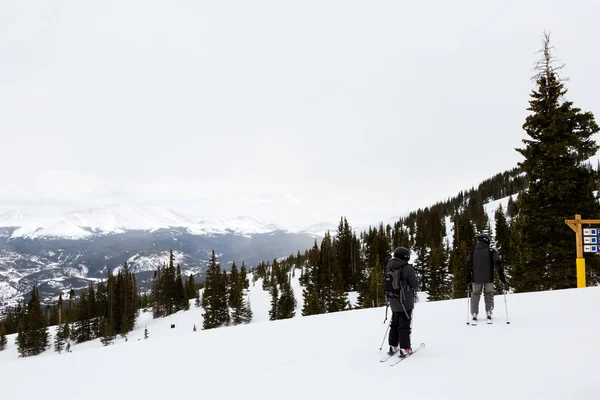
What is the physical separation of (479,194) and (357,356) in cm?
14331

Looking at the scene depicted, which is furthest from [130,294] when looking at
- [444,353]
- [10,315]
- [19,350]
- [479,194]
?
[479,194]

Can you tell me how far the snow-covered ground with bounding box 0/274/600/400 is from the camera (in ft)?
18.2

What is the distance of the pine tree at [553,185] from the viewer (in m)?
17.9

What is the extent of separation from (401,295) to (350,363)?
186 centimetres

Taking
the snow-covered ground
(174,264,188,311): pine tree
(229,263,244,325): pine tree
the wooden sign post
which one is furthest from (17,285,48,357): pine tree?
the wooden sign post

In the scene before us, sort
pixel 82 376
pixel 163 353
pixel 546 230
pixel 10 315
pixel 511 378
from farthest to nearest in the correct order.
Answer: pixel 10 315 < pixel 546 230 < pixel 163 353 < pixel 82 376 < pixel 511 378

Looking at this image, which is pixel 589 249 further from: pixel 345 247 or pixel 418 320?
pixel 345 247

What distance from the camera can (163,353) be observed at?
9328 millimetres

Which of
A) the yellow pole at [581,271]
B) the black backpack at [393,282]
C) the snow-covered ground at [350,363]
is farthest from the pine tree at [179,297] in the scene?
the black backpack at [393,282]

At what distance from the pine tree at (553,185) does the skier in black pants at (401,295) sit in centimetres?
1568

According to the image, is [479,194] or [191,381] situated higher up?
[479,194]

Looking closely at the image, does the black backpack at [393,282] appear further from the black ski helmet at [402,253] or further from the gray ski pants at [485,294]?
the gray ski pants at [485,294]

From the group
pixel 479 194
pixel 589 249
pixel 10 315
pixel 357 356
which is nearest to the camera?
pixel 357 356

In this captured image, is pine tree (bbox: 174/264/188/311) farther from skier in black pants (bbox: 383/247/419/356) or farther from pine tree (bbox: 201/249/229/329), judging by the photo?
skier in black pants (bbox: 383/247/419/356)
